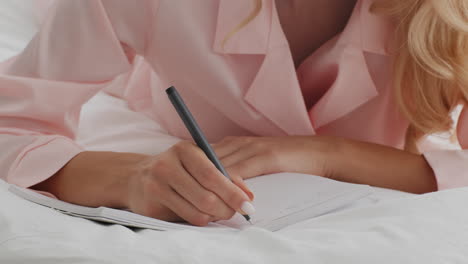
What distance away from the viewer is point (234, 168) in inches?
37.6

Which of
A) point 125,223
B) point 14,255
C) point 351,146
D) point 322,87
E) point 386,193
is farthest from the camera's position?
point 322,87

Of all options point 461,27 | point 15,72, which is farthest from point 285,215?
point 15,72

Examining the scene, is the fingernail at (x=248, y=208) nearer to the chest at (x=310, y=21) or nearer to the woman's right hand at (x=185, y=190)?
the woman's right hand at (x=185, y=190)

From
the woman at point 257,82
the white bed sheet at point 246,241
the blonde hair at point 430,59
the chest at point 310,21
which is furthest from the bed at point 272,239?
the chest at point 310,21

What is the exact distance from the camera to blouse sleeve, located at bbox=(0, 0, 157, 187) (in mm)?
1111

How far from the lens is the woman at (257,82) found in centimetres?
103

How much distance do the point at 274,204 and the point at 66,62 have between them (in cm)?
47

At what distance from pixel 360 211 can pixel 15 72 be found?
642 millimetres

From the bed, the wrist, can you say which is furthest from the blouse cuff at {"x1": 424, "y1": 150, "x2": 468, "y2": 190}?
the bed

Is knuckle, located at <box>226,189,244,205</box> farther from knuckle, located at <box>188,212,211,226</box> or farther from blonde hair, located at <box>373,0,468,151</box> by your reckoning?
blonde hair, located at <box>373,0,468,151</box>

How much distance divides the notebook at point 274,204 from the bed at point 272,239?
0.01 m

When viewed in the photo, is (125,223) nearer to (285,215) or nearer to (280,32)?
(285,215)

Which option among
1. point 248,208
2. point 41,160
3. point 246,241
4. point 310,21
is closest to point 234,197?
point 248,208

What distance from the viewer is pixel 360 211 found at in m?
0.77
